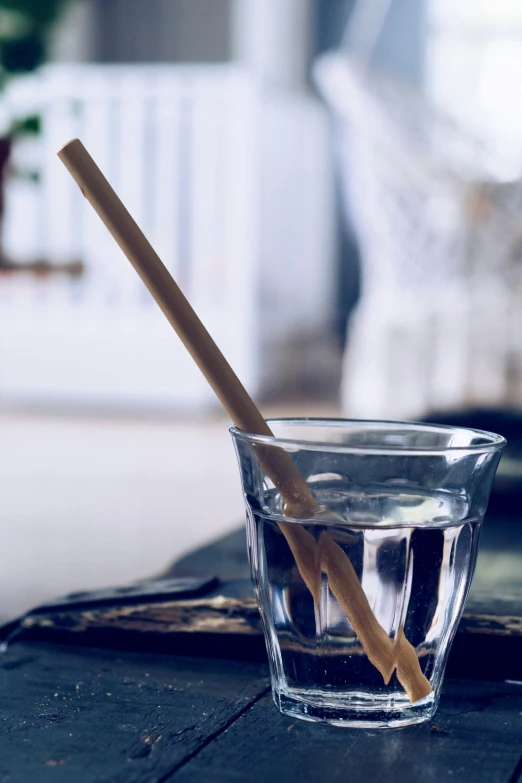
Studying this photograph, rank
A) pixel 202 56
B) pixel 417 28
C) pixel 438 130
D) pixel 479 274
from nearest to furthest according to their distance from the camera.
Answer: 1. pixel 479 274
2. pixel 438 130
3. pixel 417 28
4. pixel 202 56

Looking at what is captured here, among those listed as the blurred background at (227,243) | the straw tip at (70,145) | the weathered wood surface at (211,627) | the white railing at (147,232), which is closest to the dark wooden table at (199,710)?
the weathered wood surface at (211,627)

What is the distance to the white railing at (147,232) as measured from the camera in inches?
138

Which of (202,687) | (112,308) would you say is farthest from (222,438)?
(202,687)

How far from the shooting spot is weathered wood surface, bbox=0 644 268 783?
0.97ft

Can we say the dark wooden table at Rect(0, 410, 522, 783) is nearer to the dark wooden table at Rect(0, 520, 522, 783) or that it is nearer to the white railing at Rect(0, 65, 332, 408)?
the dark wooden table at Rect(0, 520, 522, 783)

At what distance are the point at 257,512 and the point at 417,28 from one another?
4.36 meters

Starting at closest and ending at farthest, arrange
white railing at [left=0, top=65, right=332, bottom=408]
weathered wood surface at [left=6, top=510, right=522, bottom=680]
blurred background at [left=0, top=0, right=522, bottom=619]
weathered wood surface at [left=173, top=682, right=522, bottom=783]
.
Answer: weathered wood surface at [left=173, top=682, right=522, bottom=783] < weathered wood surface at [left=6, top=510, right=522, bottom=680] < blurred background at [left=0, top=0, right=522, bottom=619] < white railing at [left=0, top=65, right=332, bottom=408]

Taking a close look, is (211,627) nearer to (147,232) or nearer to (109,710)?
(109,710)

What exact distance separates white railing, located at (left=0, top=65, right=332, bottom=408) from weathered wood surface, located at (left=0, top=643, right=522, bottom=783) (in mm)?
3107

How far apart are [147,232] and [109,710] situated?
11.1 feet

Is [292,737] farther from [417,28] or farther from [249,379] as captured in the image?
[417,28]

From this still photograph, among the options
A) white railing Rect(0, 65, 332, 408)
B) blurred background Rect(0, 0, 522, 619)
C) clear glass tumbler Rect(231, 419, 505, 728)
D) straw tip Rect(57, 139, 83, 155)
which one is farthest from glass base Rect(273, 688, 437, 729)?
white railing Rect(0, 65, 332, 408)

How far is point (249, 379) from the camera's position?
355 centimetres

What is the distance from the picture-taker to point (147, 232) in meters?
3.65
